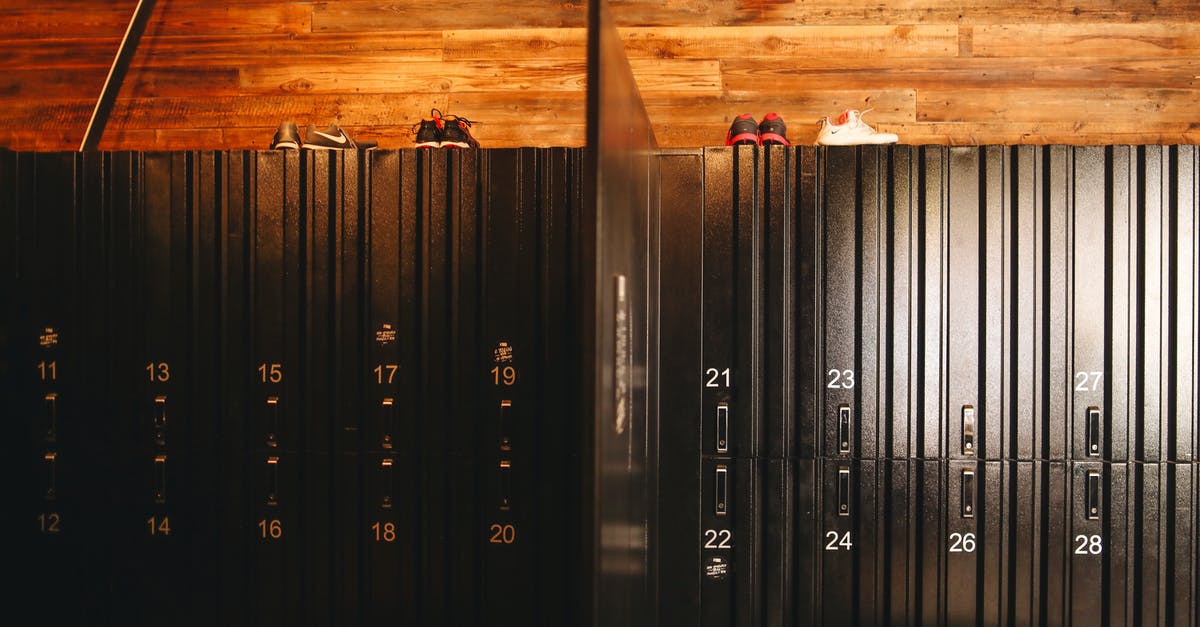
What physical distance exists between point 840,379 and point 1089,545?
38.2 inches

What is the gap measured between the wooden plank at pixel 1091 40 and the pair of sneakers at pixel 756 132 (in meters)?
1.05

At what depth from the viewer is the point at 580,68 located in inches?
100

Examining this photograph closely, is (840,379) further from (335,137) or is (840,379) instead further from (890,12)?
(335,137)

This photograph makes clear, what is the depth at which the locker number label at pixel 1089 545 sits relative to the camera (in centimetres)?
193

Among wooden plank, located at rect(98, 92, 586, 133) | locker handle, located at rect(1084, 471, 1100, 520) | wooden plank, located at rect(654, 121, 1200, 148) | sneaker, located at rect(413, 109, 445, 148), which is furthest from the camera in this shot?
wooden plank, located at rect(98, 92, 586, 133)

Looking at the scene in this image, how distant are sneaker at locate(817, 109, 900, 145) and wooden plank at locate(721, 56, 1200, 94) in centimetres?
35

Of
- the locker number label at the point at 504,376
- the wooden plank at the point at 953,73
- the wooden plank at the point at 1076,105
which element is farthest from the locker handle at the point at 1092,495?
the locker number label at the point at 504,376

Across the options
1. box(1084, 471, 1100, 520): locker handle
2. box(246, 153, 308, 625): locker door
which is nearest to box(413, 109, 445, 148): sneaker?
box(246, 153, 308, 625): locker door

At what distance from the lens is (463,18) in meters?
2.56

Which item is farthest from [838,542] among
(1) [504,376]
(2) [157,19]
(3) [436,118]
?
(2) [157,19]

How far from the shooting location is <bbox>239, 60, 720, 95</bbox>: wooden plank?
254 centimetres

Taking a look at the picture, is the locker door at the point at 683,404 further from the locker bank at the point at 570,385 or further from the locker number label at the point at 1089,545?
the locker number label at the point at 1089,545

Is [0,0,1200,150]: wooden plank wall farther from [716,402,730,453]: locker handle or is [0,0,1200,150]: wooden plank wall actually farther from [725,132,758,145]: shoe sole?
[716,402,730,453]: locker handle

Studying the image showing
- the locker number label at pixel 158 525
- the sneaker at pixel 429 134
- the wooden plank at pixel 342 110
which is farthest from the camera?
the wooden plank at pixel 342 110
